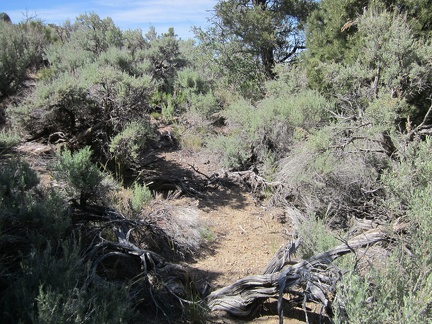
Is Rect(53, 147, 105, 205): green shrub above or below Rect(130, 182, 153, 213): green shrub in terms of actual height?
above

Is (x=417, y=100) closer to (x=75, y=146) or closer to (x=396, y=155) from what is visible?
(x=396, y=155)

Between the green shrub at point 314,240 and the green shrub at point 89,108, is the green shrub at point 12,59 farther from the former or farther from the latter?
the green shrub at point 314,240

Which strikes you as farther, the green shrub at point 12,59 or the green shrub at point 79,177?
the green shrub at point 12,59

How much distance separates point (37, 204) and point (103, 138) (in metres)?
3.13

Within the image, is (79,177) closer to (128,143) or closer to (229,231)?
(128,143)

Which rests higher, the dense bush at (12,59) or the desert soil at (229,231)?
the dense bush at (12,59)

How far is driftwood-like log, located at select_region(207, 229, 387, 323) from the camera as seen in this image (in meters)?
3.15

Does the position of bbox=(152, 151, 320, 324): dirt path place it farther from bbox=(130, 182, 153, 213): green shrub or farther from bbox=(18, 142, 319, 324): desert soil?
bbox=(130, 182, 153, 213): green shrub

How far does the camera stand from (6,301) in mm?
2328

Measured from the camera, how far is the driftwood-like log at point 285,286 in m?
3.15

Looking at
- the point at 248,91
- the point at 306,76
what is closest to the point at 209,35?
the point at 248,91

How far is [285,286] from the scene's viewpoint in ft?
10.5

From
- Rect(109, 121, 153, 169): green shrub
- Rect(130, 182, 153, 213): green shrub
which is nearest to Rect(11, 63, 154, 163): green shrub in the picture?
Rect(109, 121, 153, 169): green shrub

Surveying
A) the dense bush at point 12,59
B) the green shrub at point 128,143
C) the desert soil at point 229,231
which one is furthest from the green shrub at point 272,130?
the dense bush at point 12,59
